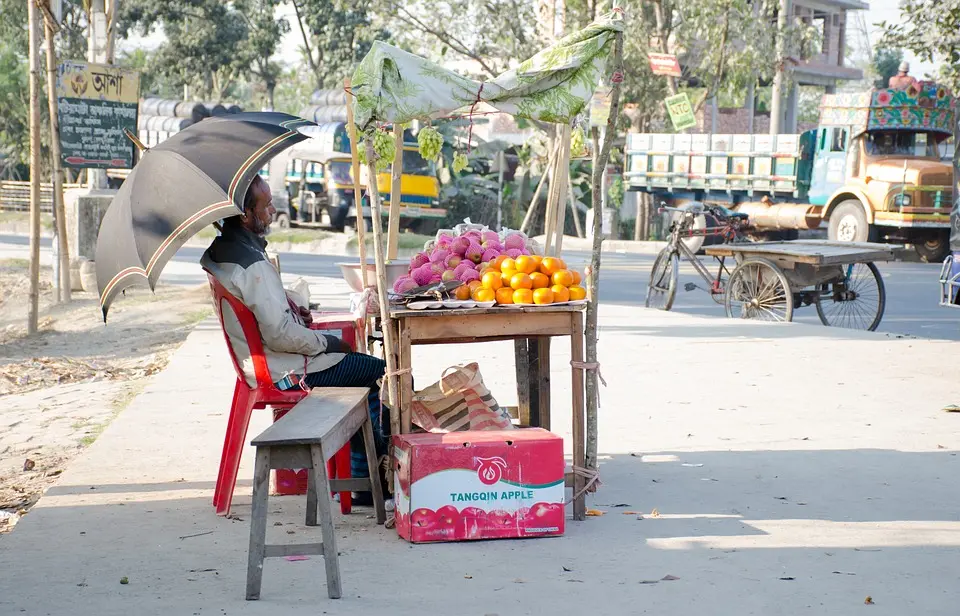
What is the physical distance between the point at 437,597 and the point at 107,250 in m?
2.27

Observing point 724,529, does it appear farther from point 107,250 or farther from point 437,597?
point 107,250

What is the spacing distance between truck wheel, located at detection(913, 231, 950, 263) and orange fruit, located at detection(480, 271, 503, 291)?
1991cm

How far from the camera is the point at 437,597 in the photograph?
13.5 feet

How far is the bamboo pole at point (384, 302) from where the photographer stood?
198 inches

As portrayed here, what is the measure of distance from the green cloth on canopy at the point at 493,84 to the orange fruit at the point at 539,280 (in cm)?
74

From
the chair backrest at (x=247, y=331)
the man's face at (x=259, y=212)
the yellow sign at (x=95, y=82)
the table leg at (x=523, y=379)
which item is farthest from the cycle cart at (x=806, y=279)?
the chair backrest at (x=247, y=331)

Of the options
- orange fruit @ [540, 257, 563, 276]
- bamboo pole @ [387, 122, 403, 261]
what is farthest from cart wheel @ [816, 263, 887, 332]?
orange fruit @ [540, 257, 563, 276]

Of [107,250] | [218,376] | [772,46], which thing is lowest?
[218,376]

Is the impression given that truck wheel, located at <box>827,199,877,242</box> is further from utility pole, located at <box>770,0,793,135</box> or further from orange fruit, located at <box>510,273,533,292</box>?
orange fruit, located at <box>510,273,533,292</box>

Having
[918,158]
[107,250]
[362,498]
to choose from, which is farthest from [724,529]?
[918,158]

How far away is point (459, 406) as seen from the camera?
5.71 meters

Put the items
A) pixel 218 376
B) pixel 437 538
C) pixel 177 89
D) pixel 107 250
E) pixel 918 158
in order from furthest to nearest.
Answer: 1. pixel 177 89
2. pixel 918 158
3. pixel 218 376
4. pixel 107 250
5. pixel 437 538

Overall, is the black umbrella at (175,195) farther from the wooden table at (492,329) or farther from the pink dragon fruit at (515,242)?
the pink dragon fruit at (515,242)

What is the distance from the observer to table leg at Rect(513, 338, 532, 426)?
627cm
